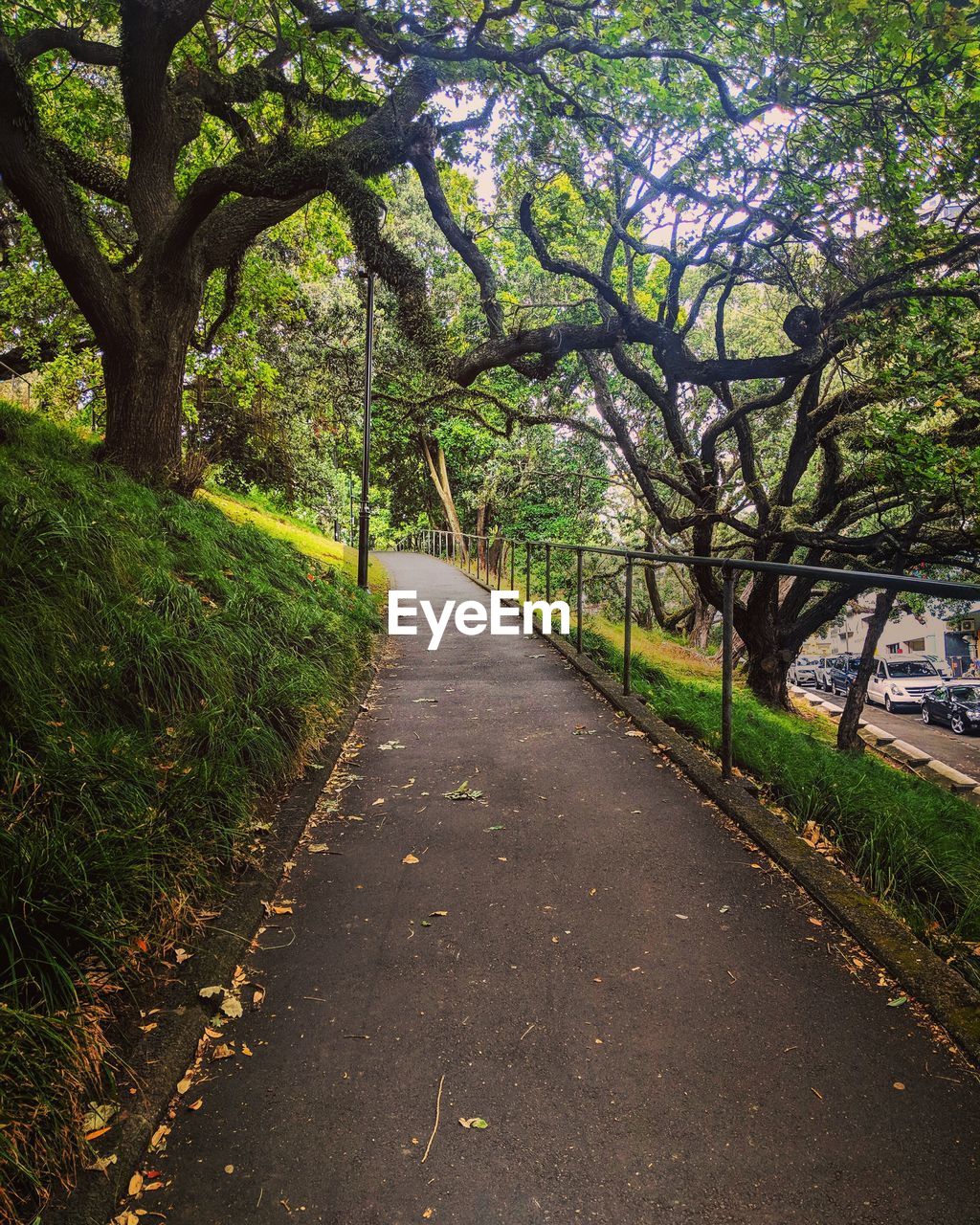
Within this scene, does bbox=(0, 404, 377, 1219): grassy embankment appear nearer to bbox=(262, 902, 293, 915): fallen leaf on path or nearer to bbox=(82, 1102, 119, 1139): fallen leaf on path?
bbox=(82, 1102, 119, 1139): fallen leaf on path

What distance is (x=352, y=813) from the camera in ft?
13.4

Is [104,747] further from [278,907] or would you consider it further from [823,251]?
[823,251]

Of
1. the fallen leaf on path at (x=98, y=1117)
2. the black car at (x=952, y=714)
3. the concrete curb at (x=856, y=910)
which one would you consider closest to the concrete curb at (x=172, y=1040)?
the fallen leaf on path at (x=98, y=1117)

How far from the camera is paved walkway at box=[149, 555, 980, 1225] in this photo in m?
1.77

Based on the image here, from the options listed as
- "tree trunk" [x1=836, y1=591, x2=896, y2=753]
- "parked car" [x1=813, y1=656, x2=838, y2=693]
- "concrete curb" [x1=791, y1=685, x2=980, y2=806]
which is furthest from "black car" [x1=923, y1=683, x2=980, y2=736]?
"tree trunk" [x1=836, y1=591, x2=896, y2=753]

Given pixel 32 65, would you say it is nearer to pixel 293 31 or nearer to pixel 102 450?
pixel 293 31

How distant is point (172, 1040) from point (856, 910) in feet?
8.17

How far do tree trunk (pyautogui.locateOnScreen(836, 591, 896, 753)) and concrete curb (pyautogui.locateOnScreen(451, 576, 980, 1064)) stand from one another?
124 cm

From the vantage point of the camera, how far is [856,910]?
2.88 meters

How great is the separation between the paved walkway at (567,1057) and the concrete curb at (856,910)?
8cm

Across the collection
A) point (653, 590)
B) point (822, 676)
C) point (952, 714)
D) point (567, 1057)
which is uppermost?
point (653, 590)

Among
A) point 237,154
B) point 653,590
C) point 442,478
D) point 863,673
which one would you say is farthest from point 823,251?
point 442,478

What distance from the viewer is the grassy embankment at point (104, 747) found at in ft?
6.35

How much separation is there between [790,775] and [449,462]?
86.8 feet
